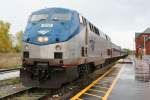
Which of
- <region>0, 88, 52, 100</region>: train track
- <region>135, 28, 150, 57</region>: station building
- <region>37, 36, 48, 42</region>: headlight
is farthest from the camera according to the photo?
<region>135, 28, 150, 57</region>: station building

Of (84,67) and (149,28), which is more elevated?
(149,28)

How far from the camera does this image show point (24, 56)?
12867 mm

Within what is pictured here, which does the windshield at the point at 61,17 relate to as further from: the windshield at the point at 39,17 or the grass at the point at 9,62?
the grass at the point at 9,62

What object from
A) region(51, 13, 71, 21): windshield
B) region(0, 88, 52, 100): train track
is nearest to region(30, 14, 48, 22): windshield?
region(51, 13, 71, 21): windshield

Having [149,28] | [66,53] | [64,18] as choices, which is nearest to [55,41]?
[66,53]

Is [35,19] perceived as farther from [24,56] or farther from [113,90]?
[113,90]

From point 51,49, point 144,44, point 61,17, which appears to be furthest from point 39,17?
point 144,44

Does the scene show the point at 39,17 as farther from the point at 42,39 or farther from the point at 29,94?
the point at 29,94

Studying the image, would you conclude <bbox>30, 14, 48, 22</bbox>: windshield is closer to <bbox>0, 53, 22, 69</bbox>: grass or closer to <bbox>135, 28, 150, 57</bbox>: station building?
<bbox>0, 53, 22, 69</bbox>: grass

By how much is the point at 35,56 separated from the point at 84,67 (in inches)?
165

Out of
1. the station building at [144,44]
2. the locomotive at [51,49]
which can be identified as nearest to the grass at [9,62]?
the locomotive at [51,49]

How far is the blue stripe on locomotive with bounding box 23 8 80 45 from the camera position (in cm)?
1233

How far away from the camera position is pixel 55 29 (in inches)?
494

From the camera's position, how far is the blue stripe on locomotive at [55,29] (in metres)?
12.3
